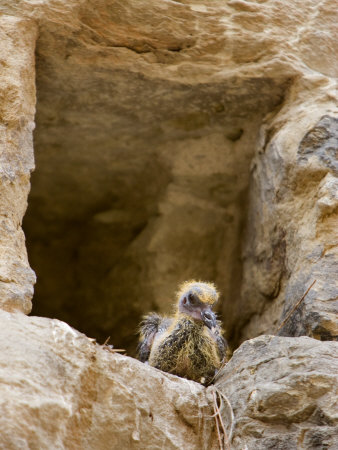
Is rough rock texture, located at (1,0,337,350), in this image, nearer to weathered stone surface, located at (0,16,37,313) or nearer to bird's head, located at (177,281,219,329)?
weathered stone surface, located at (0,16,37,313)

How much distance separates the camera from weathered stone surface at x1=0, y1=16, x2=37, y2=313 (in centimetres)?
270

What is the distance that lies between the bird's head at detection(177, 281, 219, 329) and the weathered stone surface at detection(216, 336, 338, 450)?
1.78 ft

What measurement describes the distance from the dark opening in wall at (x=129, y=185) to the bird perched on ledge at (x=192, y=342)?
0.88 m

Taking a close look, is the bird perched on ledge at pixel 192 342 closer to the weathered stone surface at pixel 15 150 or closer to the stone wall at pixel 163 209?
the stone wall at pixel 163 209

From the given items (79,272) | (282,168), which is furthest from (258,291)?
(79,272)

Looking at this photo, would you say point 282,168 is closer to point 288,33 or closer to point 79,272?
point 288,33

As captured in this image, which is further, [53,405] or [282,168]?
[282,168]

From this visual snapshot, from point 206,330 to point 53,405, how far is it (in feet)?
3.58

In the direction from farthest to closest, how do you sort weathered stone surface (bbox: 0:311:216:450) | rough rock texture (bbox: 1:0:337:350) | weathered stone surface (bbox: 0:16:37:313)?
rough rock texture (bbox: 1:0:337:350)
weathered stone surface (bbox: 0:16:37:313)
weathered stone surface (bbox: 0:311:216:450)

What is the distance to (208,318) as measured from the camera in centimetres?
320

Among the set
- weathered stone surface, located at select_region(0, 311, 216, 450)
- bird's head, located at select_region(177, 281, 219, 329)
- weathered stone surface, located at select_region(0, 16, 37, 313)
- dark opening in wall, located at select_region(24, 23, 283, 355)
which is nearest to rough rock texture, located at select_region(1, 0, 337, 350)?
dark opening in wall, located at select_region(24, 23, 283, 355)

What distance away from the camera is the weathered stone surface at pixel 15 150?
270 centimetres

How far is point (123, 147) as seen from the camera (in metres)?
4.42

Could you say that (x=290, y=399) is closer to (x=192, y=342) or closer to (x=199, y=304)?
(x=192, y=342)
